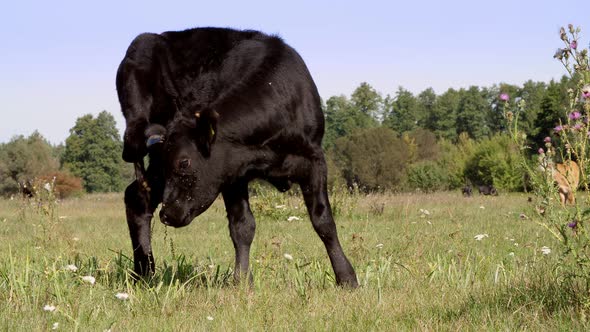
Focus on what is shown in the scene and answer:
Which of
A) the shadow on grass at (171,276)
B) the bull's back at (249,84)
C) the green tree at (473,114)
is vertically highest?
the green tree at (473,114)

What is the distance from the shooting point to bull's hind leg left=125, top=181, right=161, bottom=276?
5055mm

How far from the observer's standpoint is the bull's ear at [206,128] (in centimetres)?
405

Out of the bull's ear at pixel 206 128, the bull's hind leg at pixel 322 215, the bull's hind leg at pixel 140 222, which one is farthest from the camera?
the bull's hind leg at pixel 140 222

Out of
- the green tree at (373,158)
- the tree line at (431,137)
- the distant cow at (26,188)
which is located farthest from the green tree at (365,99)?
the distant cow at (26,188)

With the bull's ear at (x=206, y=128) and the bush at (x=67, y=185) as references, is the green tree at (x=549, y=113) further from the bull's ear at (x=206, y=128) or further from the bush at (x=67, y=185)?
the bull's ear at (x=206, y=128)

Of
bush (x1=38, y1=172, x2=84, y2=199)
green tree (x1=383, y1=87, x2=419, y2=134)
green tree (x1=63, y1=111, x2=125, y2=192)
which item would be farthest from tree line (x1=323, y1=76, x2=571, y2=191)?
green tree (x1=63, y1=111, x2=125, y2=192)

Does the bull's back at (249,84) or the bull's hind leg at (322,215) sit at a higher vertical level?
the bull's back at (249,84)

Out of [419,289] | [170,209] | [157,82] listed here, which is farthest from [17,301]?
[419,289]

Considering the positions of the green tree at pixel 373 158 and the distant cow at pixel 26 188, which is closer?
the distant cow at pixel 26 188

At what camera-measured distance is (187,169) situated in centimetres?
419

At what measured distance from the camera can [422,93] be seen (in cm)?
11612

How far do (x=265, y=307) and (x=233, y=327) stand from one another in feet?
1.32

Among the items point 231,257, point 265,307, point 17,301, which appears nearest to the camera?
point 265,307

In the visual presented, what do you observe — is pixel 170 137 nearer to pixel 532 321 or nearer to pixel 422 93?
pixel 532 321
